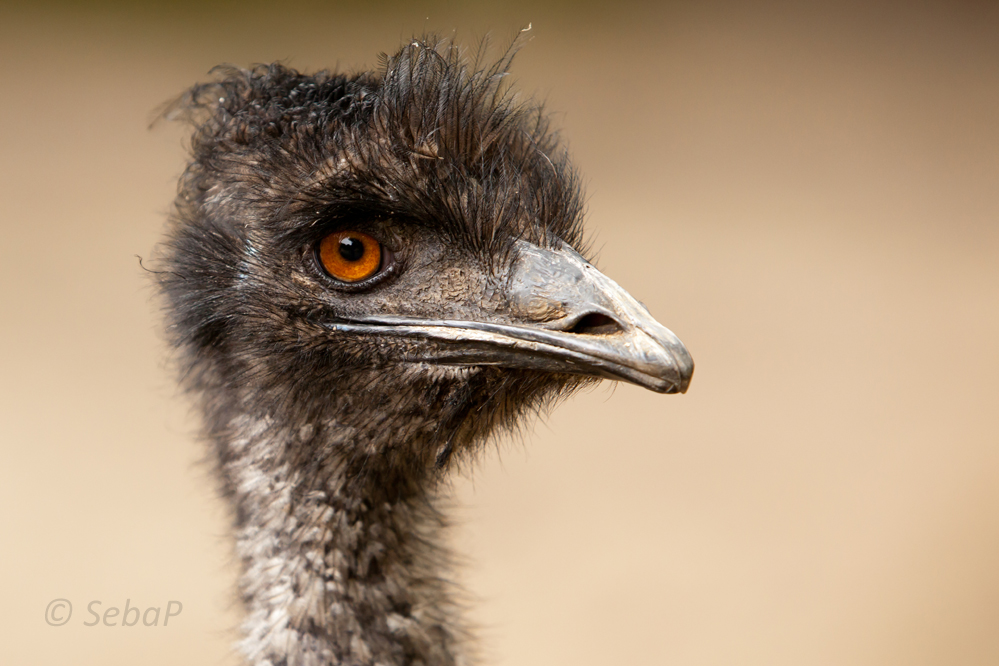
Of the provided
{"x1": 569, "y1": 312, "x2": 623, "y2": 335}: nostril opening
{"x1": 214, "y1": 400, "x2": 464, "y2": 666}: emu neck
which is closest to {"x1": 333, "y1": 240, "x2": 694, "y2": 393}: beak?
{"x1": 569, "y1": 312, "x2": 623, "y2": 335}: nostril opening

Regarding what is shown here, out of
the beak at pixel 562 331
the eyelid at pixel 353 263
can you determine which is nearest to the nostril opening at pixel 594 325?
the beak at pixel 562 331

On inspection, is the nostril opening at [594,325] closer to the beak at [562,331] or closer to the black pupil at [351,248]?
the beak at [562,331]

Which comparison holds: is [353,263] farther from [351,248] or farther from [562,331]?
[562,331]

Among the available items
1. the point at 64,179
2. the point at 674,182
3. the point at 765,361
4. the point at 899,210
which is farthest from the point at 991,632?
the point at 64,179

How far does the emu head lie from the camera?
42.3 inches

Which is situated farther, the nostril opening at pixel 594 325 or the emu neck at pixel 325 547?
the emu neck at pixel 325 547

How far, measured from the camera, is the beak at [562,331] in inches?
38.0

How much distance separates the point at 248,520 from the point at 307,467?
0.45 ft

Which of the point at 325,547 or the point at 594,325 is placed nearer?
the point at 594,325

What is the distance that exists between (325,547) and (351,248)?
40cm

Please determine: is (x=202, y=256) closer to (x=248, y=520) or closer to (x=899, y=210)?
(x=248, y=520)

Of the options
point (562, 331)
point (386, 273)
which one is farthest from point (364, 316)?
point (562, 331)

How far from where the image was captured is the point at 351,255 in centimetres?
110

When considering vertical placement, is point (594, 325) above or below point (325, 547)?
above
